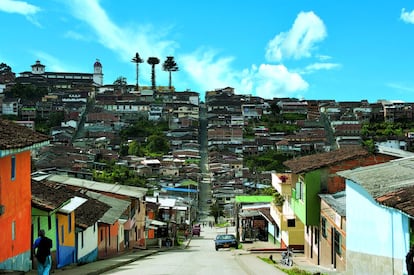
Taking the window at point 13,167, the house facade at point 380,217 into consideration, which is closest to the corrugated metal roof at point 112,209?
the window at point 13,167

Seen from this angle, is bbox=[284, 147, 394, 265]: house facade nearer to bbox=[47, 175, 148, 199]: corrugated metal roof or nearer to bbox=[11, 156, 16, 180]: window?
bbox=[11, 156, 16, 180]: window

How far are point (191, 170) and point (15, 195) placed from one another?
81127mm

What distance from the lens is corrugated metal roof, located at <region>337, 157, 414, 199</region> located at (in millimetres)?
11359

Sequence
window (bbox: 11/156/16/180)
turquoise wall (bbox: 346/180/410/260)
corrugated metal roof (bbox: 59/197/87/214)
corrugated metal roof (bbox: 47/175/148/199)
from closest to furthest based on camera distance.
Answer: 1. turquoise wall (bbox: 346/180/410/260)
2. window (bbox: 11/156/16/180)
3. corrugated metal roof (bbox: 59/197/87/214)
4. corrugated metal roof (bbox: 47/175/148/199)

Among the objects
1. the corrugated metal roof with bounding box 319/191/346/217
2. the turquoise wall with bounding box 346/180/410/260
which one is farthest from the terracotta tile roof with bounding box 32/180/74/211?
the corrugated metal roof with bounding box 319/191/346/217

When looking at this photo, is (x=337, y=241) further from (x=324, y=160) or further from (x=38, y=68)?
(x=38, y=68)

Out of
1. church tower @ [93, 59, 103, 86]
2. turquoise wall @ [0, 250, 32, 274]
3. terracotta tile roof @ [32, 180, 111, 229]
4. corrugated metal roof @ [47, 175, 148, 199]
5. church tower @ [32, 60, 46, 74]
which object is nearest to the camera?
turquoise wall @ [0, 250, 32, 274]

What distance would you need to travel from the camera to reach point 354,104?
442 ft

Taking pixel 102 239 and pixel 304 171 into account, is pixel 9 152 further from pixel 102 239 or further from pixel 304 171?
pixel 102 239

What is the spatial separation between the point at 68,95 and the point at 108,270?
11665 centimetres

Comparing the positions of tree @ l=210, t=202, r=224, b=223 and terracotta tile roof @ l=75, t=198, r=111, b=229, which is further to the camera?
tree @ l=210, t=202, r=224, b=223

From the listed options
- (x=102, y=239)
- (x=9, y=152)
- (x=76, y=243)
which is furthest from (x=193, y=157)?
(x=9, y=152)

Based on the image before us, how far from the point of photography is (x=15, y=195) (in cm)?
1312

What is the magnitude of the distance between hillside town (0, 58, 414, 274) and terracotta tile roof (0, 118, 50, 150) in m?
0.06
